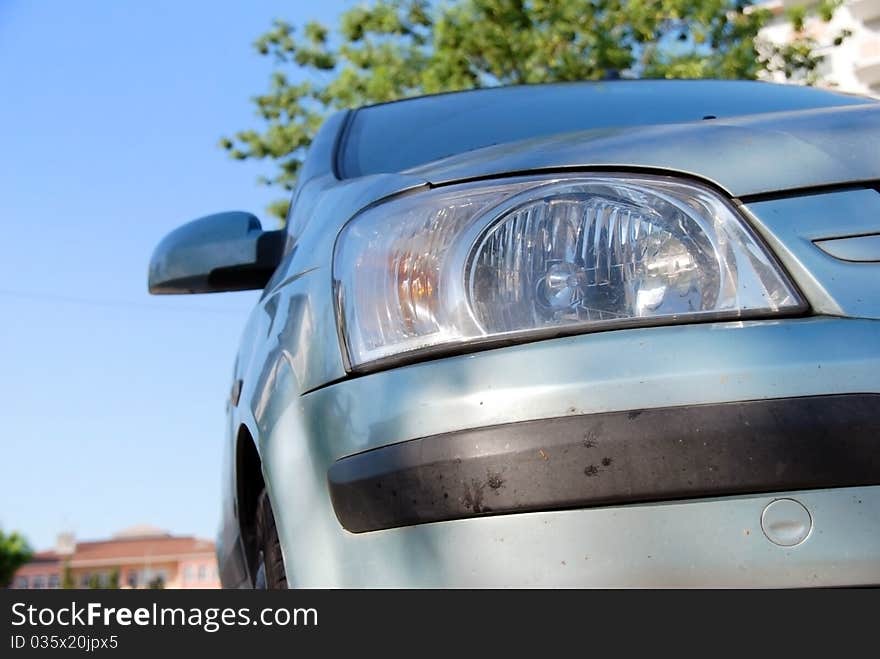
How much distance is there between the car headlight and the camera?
129 cm

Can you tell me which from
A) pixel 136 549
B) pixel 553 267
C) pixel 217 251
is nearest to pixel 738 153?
pixel 553 267

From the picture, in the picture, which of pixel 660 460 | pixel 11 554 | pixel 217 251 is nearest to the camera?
pixel 660 460

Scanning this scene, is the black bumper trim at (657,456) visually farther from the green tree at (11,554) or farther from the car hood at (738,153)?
the green tree at (11,554)

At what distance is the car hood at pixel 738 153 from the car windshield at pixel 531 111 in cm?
56

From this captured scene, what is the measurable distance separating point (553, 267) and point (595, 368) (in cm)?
19

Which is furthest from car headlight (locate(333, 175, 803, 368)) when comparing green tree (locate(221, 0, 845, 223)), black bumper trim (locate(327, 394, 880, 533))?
green tree (locate(221, 0, 845, 223))

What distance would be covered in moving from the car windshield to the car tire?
0.68m

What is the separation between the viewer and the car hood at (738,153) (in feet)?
4.34

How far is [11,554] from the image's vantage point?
59.8 metres

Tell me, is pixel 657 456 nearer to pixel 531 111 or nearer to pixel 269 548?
pixel 269 548

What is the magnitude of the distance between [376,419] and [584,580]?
311mm

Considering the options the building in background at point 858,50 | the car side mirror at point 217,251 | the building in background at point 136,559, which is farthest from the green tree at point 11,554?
the car side mirror at point 217,251

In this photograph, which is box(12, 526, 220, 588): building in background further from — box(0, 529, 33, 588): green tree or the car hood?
the car hood
